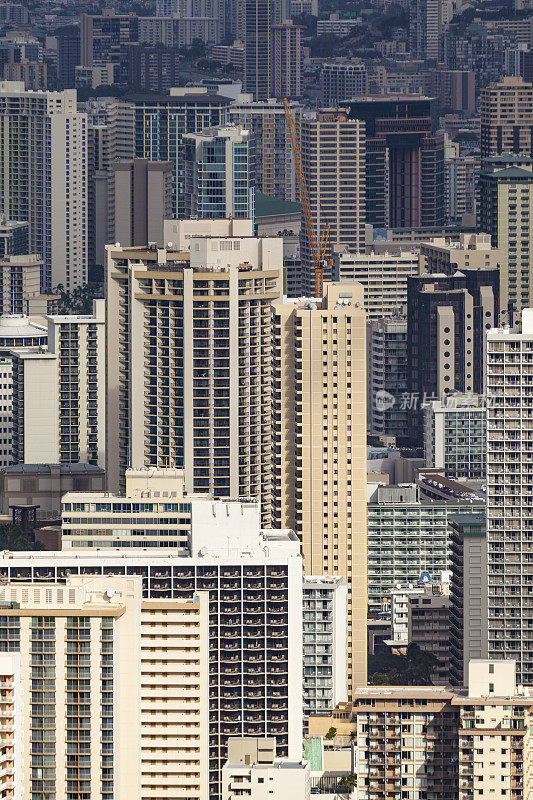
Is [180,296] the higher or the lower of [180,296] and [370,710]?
the higher

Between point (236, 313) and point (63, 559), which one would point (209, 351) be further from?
point (63, 559)

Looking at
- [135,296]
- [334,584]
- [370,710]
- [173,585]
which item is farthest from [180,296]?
[370,710]

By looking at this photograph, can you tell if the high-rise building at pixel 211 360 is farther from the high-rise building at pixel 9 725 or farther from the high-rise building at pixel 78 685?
the high-rise building at pixel 9 725

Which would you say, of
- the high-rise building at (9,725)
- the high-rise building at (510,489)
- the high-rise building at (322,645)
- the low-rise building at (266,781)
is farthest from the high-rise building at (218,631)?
the high-rise building at (510,489)

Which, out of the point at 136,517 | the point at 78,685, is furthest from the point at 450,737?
the point at 136,517

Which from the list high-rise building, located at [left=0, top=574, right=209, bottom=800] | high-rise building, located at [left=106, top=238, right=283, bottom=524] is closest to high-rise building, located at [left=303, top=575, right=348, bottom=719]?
high-rise building, located at [left=106, top=238, right=283, bottom=524]

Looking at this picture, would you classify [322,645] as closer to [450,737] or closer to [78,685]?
[450,737]
